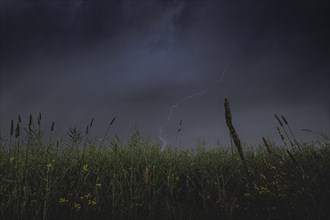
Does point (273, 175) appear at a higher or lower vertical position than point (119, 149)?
lower

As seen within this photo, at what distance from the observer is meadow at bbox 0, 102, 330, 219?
3.79 meters

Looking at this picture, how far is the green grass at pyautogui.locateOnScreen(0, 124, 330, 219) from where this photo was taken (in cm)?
390

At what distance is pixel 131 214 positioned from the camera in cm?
396

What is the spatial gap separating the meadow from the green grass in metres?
0.02

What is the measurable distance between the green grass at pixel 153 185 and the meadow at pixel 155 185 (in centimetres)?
2

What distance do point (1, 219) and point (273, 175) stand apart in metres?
4.71

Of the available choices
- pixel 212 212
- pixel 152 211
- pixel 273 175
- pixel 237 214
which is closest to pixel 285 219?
pixel 237 214

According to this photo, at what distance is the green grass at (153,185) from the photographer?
3904mm

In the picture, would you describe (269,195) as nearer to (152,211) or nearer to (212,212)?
(212,212)

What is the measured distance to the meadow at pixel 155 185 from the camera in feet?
12.4

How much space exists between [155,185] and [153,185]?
0.50 m

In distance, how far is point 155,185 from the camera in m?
5.07

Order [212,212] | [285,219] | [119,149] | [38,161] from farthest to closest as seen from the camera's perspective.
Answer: [119,149], [38,161], [212,212], [285,219]

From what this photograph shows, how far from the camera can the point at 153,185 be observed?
458 centimetres
